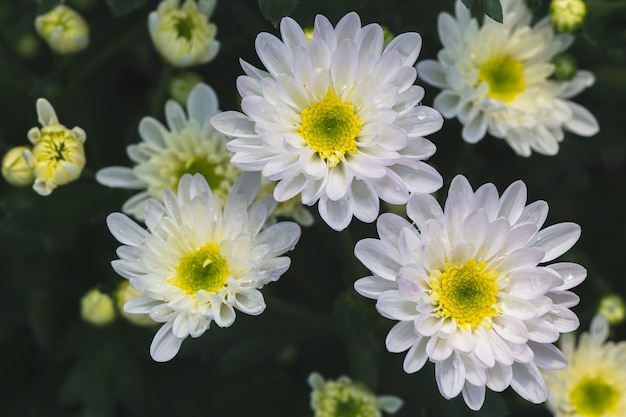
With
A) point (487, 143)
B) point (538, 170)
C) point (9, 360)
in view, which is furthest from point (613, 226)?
point (9, 360)

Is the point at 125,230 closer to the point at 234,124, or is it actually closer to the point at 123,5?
the point at 234,124

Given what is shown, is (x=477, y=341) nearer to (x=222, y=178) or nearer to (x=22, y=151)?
(x=222, y=178)

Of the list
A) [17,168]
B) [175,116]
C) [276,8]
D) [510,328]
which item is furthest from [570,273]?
[17,168]

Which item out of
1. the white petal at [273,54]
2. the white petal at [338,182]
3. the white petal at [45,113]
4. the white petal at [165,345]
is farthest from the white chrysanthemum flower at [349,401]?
the white petal at [45,113]

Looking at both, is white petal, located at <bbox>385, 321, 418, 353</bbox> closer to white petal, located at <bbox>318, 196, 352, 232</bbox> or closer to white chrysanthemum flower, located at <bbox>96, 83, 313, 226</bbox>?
white petal, located at <bbox>318, 196, 352, 232</bbox>

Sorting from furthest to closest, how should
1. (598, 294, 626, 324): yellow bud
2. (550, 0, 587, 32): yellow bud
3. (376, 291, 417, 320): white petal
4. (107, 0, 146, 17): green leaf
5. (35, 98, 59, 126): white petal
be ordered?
(598, 294, 626, 324): yellow bud < (550, 0, 587, 32): yellow bud < (107, 0, 146, 17): green leaf < (35, 98, 59, 126): white petal < (376, 291, 417, 320): white petal

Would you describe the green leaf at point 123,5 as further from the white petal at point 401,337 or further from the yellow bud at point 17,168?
the white petal at point 401,337

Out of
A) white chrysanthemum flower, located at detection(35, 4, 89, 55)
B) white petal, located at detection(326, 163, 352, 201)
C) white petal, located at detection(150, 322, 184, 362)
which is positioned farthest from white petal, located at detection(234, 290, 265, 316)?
white chrysanthemum flower, located at detection(35, 4, 89, 55)

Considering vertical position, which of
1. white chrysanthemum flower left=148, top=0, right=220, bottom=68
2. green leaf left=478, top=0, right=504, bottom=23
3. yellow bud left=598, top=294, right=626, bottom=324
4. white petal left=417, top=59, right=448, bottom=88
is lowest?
Answer: yellow bud left=598, top=294, right=626, bottom=324
